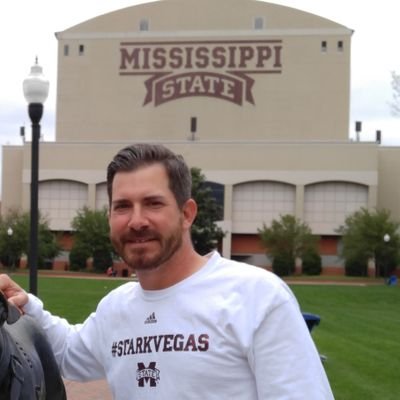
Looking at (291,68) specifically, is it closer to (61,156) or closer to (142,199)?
(61,156)

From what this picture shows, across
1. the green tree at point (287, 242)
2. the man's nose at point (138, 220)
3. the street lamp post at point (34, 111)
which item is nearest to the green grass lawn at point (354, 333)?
the street lamp post at point (34, 111)

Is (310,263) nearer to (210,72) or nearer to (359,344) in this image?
(210,72)

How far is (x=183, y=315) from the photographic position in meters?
2.43

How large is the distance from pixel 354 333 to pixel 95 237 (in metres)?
41.1

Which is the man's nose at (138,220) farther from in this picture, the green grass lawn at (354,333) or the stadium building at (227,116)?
the stadium building at (227,116)

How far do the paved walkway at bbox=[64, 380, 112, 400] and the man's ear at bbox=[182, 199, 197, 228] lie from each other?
606cm

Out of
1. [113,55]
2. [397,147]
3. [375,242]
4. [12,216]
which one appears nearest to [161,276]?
[375,242]

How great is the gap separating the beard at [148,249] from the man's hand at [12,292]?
0.44 m

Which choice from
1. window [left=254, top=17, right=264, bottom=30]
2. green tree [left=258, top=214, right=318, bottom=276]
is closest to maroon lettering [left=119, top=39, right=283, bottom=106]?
window [left=254, top=17, right=264, bottom=30]

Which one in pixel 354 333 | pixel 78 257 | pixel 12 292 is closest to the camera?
pixel 12 292

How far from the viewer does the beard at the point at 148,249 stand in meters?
2.42

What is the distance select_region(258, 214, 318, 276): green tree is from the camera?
54.4m

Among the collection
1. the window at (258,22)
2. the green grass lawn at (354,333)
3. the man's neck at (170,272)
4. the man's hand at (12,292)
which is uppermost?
the window at (258,22)

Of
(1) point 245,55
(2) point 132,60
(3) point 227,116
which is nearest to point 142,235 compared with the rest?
(3) point 227,116
